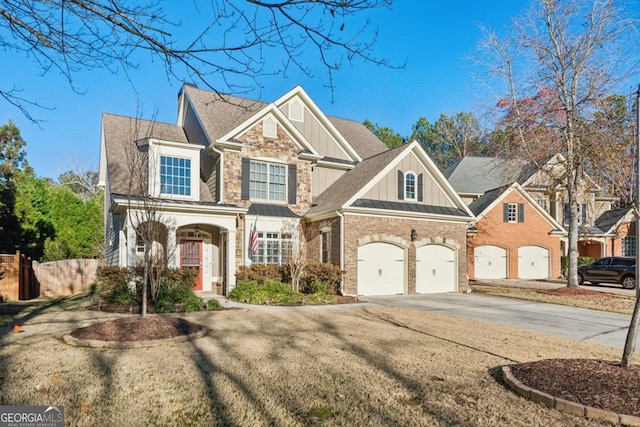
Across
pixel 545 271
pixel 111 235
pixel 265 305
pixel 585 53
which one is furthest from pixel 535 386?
pixel 545 271

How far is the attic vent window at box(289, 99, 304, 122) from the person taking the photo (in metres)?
20.5

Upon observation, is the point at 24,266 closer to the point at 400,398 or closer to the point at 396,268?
the point at 396,268

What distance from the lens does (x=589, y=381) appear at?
503 cm

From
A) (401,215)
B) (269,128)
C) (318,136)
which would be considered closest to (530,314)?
(401,215)

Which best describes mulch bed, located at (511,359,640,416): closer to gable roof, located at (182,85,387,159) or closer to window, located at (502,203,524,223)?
gable roof, located at (182,85,387,159)

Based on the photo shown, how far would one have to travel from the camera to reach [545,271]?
27.8 meters

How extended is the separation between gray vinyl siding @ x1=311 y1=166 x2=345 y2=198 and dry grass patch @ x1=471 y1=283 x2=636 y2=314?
8471 millimetres

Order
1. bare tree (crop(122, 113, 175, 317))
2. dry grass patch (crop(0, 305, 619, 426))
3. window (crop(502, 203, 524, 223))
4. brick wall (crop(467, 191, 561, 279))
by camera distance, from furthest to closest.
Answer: window (crop(502, 203, 524, 223)) < brick wall (crop(467, 191, 561, 279)) < bare tree (crop(122, 113, 175, 317)) < dry grass patch (crop(0, 305, 619, 426))

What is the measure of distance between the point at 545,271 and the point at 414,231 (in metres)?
15.0

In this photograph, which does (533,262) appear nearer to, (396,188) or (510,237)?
(510,237)

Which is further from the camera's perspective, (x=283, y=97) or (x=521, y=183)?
(x=521, y=183)

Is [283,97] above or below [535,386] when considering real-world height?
above

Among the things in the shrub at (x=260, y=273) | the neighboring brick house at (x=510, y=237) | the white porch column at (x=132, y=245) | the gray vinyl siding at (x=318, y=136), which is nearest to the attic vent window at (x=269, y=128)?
the gray vinyl siding at (x=318, y=136)

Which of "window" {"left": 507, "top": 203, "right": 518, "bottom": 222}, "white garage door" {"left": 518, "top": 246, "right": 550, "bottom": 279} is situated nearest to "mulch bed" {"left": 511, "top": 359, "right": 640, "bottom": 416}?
"window" {"left": 507, "top": 203, "right": 518, "bottom": 222}
